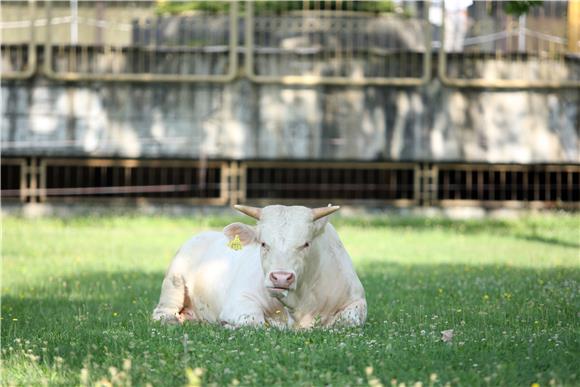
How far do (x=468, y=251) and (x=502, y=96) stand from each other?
8149 millimetres

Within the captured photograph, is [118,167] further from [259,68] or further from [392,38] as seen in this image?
[392,38]

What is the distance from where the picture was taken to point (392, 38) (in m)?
29.8

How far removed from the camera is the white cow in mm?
9750

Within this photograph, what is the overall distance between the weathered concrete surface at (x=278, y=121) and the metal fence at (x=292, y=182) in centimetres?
85

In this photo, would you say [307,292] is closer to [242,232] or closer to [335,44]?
[242,232]

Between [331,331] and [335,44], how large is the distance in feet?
→ 63.9

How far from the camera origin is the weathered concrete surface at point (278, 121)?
2662 cm

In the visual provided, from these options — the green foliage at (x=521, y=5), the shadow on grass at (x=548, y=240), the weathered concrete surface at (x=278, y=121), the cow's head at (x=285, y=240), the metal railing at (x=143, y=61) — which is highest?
the green foliage at (x=521, y=5)

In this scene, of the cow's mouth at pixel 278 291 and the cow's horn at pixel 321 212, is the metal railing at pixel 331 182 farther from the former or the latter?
the cow's mouth at pixel 278 291

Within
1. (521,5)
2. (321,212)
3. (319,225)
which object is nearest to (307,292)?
(319,225)

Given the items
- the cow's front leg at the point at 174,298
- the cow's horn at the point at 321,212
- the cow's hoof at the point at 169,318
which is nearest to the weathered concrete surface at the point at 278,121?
the cow's front leg at the point at 174,298

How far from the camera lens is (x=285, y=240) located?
9.75 meters

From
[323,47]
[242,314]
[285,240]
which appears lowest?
[242,314]

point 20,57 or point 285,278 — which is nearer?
point 285,278
